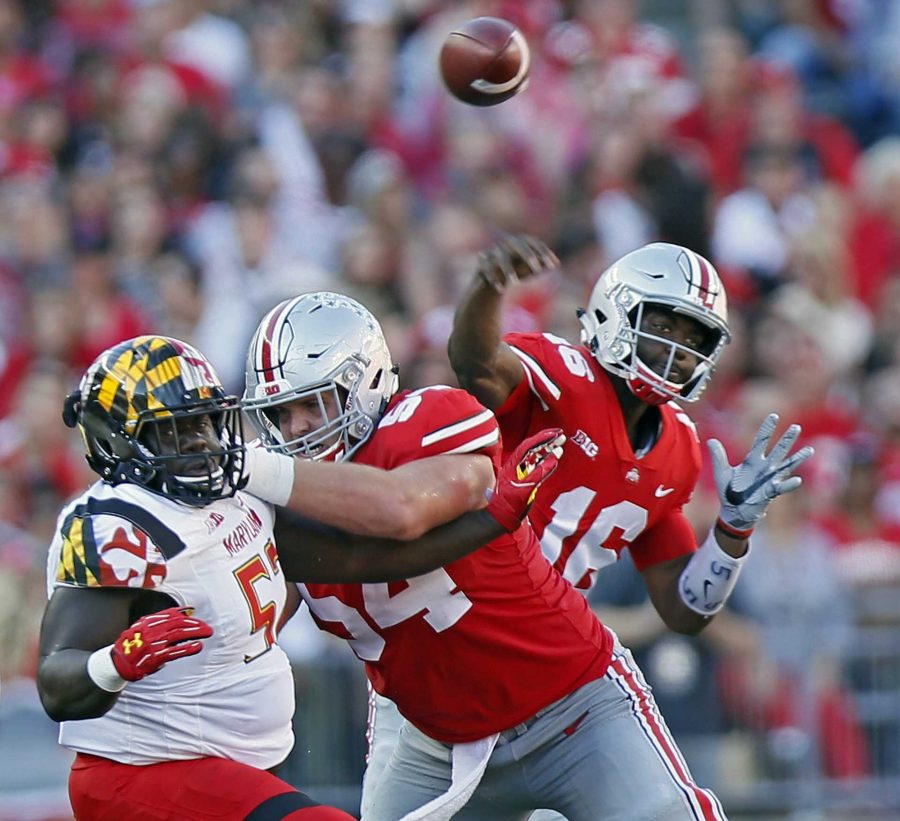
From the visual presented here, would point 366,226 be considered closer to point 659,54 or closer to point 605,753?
point 659,54

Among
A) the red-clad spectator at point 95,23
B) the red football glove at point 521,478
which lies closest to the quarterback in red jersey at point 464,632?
the red football glove at point 521,478

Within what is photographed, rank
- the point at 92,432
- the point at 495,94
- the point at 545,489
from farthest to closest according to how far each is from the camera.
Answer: the point at 495,94 < the point at 545,489 < the point at 92,432

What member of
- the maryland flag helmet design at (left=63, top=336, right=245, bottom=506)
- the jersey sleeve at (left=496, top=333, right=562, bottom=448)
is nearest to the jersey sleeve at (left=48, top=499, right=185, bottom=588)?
the maryland flag helmet design at (left=63, top=336, right=245, bottom=506)

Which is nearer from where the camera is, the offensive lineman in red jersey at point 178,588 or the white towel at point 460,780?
the offensive lineman in red jersey at point 178,588

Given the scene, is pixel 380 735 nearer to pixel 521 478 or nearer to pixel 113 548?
pixel 521 478

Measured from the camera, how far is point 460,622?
486 cm

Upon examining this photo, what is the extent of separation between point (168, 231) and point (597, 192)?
2.39 metres

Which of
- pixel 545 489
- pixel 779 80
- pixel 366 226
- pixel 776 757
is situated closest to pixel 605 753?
pixel 545 489

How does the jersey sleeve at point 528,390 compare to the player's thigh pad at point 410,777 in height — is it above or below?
above

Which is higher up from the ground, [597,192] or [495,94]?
[495,94]

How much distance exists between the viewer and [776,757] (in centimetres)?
818

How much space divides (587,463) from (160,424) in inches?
61.3

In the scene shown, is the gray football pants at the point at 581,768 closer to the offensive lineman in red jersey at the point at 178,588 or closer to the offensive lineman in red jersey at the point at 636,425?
the offensive lineman in red jersey at the point at 636,425

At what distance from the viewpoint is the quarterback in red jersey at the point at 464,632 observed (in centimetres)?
485
